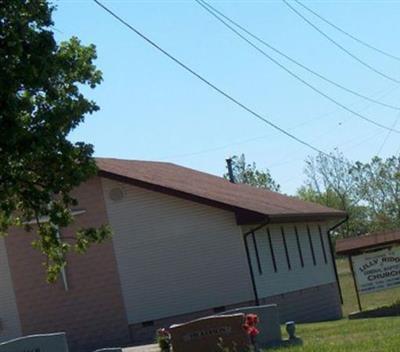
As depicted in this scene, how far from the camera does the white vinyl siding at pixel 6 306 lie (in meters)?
30.4

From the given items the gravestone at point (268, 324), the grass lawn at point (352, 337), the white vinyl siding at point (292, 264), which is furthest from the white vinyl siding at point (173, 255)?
the gravestone at point (268, 324)

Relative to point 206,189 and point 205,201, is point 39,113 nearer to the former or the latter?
point 205,201

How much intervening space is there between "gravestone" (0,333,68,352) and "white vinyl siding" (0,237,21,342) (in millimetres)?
11308

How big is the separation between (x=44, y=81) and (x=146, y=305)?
46.5 feet

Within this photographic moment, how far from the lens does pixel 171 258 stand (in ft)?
100

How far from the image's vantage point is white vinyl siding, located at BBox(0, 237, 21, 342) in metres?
30.4

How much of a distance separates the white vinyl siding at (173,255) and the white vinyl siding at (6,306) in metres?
3.39

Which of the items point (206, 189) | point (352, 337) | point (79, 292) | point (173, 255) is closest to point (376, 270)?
point (206, 189)

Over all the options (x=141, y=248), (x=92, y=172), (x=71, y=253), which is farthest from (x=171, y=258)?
(x=92, y=172)

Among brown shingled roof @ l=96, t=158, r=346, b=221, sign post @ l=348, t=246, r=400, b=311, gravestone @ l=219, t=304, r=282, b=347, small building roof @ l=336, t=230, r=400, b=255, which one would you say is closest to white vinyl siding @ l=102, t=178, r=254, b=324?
brown shingled roof @ l=96, t=158, r=346, b=221

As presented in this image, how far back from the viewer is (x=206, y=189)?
3403 centimetres

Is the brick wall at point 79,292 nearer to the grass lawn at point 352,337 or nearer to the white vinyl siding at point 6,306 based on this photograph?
the white vinyl siding at point 6,306

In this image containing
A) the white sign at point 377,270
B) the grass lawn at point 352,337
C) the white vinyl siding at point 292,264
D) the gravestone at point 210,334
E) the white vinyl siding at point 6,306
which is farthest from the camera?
the white sign at point 377,270

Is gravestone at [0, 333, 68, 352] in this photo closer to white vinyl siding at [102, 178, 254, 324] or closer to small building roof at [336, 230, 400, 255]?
white vinyl siding at [102, 178, 254, 324]
